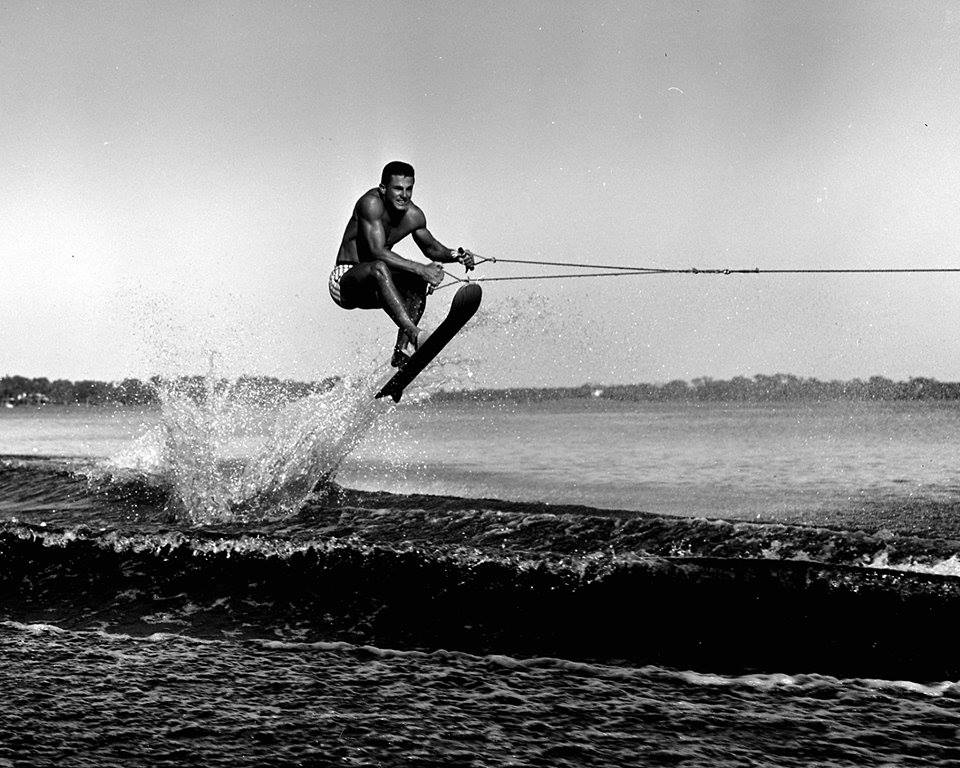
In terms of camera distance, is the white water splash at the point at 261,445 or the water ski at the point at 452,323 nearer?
the water ski at the point at 452,323

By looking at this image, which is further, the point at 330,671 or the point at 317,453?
the point at 317,453

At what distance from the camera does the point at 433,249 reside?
962cm

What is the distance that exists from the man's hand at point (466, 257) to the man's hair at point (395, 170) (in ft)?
3.07

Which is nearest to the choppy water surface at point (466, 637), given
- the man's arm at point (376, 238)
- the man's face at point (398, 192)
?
the man's arm at point (376, 238)

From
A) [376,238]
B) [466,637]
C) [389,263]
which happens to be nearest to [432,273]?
[389,263]

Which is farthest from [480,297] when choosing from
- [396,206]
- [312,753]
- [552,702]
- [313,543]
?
[312,753]

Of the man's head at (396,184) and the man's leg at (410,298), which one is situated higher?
the man's head at (396,184)

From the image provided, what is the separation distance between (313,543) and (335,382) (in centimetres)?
596

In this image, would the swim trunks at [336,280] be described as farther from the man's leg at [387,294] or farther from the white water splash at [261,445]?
the white water splash at [261,445]

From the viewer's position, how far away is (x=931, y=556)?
6.32 m

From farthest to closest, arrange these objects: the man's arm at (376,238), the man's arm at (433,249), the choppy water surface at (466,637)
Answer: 1. the man's arm at (433,249)
2. the man's arm at (376,238)
3. the choppy water surface at (466,637)

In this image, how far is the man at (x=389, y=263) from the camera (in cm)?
888

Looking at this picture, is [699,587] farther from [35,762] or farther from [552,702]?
[35,762]

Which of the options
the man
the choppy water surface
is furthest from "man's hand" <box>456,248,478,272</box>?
the choppy water surface
